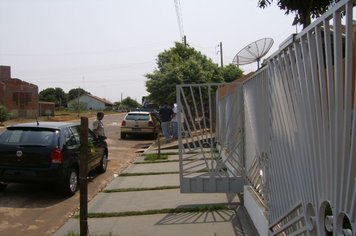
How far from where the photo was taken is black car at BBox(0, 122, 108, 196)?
8633 millimetres

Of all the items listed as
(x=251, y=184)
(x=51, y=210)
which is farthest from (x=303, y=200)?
(x=51, y=210)

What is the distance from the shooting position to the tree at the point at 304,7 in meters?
7.45

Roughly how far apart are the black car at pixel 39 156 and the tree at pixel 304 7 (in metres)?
4.23

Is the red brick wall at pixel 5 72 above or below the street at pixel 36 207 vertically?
above

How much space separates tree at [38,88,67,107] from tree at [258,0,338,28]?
395 feet

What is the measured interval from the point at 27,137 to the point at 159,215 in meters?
3.32

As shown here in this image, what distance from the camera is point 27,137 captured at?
8.98 metres

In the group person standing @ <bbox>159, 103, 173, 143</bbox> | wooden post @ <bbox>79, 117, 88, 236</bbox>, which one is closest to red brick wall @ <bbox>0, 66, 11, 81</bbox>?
person standing @ <bbox>159, 103, 173, 143</bbox>

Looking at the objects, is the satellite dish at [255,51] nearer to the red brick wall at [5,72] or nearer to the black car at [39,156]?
the black car at [39,156]

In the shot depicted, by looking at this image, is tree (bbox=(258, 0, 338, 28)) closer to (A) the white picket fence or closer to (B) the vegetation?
(A) the white picket fence

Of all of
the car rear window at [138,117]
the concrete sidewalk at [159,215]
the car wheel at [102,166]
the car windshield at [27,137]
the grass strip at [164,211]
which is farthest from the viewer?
the car rear window at [138,117]

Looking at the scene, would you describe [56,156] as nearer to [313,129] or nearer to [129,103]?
[313,129]

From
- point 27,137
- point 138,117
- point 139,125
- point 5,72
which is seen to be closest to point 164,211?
point 27,137

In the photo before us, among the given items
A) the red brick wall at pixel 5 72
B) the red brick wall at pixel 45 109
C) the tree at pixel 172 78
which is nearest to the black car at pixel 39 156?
the tree at pixel 172 78
